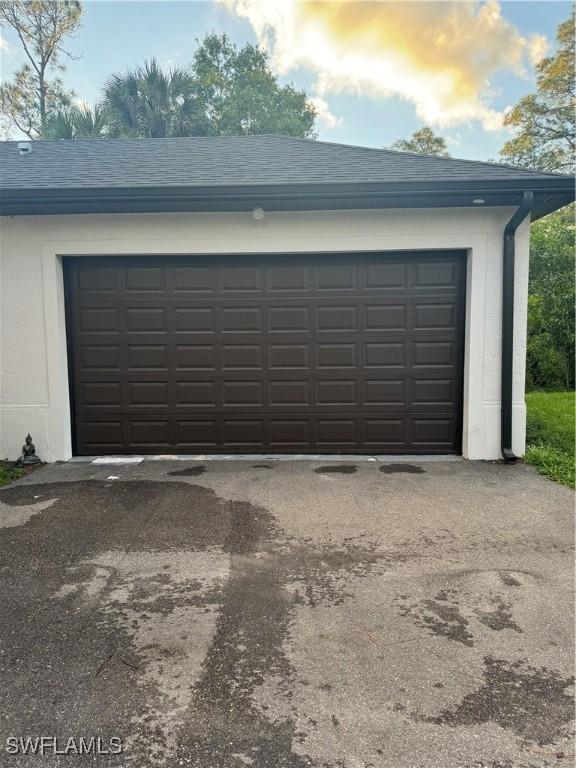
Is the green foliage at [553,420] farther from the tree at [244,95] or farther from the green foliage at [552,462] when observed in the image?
the tree at [244,95]

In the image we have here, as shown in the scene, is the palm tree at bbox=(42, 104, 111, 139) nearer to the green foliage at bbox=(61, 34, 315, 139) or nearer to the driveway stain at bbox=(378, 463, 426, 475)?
the green foliage at bbox=(61, 34, 315, 139)

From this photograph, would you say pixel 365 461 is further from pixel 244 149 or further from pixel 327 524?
pixel 244 149

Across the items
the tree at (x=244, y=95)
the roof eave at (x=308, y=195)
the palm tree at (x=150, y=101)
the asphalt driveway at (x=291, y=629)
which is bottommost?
the asphalt driveway at (x=291, y=629)

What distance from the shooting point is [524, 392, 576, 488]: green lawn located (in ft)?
17.1

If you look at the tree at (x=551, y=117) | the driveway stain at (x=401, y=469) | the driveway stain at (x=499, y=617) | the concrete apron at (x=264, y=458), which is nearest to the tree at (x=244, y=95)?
the tree at (x=551, y=117)

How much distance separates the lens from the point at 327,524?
3846 mm

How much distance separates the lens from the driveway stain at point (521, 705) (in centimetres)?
179

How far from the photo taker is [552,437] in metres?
6.46

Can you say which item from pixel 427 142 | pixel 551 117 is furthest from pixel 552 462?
pixel 427 142

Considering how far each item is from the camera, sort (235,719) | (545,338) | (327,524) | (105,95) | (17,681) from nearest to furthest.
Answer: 1. (235,719)
2. (17,681)
3. (327,524)
4. (545,338)
5. (105,95)

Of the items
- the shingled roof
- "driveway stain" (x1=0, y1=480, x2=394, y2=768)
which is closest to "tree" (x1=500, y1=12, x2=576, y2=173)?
the shingled roof

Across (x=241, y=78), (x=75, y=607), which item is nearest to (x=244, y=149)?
(x=75, y=607)

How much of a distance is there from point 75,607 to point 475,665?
206 cm

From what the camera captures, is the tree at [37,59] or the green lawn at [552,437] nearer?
the green lawn at [552,437]
